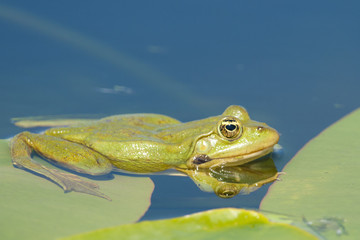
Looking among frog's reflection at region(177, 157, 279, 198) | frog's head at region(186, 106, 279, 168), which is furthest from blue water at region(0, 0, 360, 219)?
frog's head at region(186, 106, 279, 168)

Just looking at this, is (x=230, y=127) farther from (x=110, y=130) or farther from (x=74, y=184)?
(x=74, y=184)

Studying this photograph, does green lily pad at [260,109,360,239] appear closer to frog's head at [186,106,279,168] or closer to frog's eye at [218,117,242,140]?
frog's head at [186,106,279,168]

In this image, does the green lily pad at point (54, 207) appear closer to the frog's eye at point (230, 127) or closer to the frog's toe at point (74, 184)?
the frog's toe at point (74, 184)

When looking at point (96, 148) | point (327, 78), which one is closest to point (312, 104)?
point (327, 78)

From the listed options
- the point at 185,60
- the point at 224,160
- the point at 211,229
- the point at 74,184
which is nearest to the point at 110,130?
the point at 74,184

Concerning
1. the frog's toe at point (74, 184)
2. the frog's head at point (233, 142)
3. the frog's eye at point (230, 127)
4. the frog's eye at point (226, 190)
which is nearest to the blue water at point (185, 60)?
the frog's head at point (233, 142)

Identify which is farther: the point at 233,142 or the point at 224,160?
the point at 224,160

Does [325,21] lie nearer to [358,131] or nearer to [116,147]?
[358,131]
